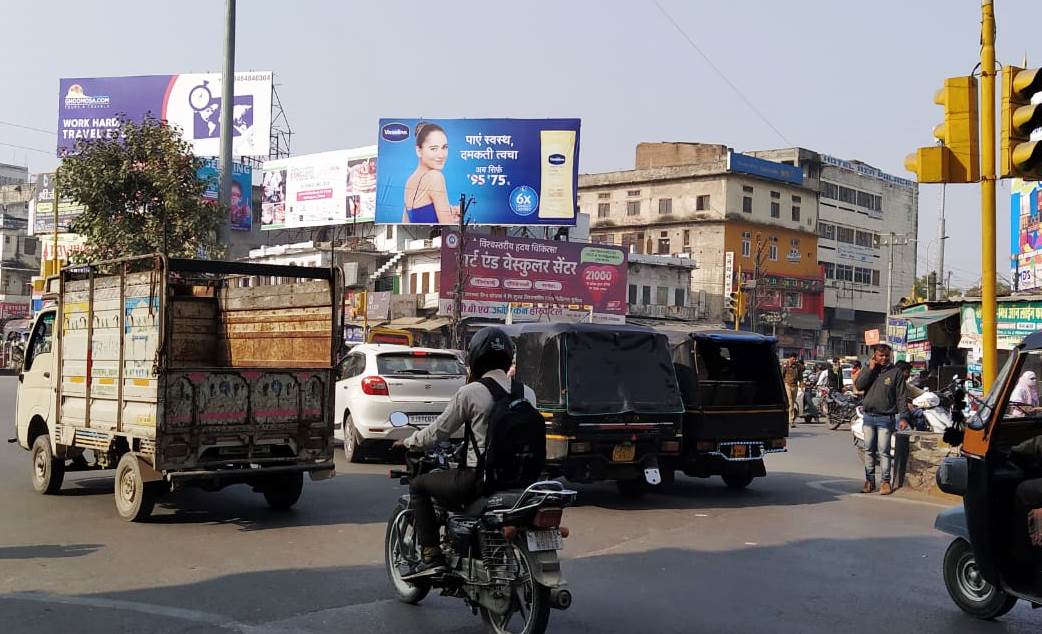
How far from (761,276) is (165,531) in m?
69.4

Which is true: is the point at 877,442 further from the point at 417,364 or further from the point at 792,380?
the point at 792,380

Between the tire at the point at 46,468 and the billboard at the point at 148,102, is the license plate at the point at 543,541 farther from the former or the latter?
the billboard at the point at 148,102

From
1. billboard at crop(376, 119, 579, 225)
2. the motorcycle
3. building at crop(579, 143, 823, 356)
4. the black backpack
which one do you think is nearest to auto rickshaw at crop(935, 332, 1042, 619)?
the motorcycle

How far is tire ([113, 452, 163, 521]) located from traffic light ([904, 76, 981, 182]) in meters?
7.78

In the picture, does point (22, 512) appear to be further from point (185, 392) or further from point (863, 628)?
point (863, 628)

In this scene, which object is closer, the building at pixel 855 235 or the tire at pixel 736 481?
the tire at pixel 736 481

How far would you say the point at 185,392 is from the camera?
29.9ft

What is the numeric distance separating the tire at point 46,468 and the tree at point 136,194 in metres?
9.63

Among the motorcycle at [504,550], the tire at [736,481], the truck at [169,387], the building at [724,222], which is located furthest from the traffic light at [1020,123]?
the building at [724,222]

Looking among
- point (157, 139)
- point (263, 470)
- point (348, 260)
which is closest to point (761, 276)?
point (348, 260)

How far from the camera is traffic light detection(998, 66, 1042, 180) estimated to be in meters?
8.95

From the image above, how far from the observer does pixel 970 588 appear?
6520mm

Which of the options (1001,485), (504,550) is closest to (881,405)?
(1001,485)

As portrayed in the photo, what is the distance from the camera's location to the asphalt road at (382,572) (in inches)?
A: 243
